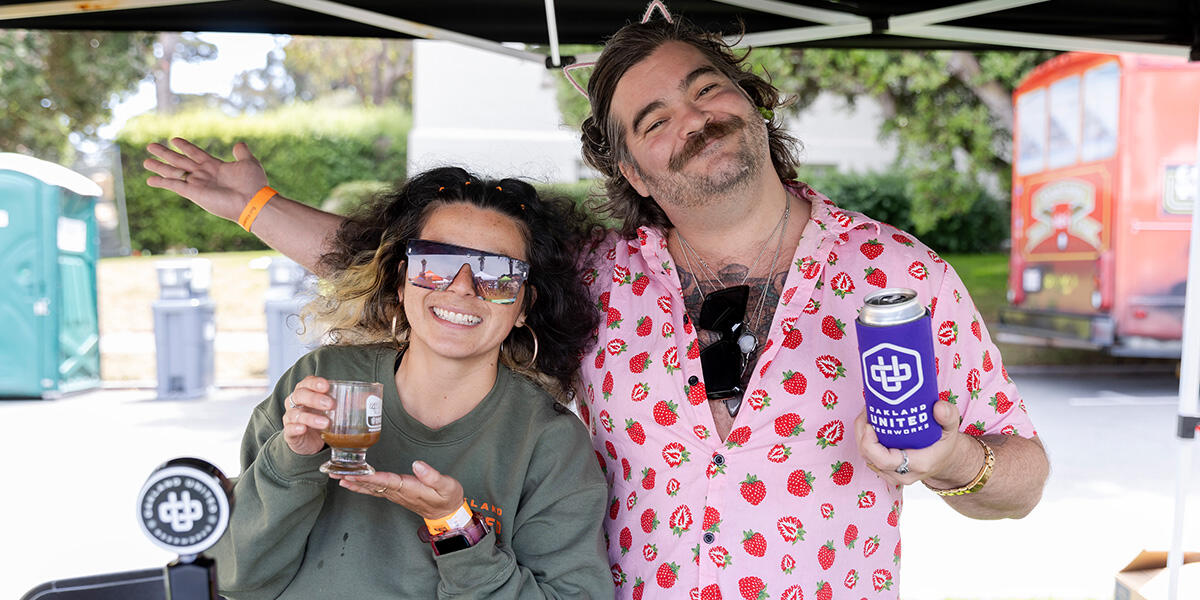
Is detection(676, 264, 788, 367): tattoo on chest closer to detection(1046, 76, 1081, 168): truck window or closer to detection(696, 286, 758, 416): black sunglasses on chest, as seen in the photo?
detection(696, 286, 758, 416): black sunglasses on chest

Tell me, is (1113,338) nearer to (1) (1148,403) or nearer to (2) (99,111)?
(1) (1148,403)

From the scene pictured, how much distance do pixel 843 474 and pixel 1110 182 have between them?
907 centimetres

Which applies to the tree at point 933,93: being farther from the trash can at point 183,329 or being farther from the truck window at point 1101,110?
the trash can at point 183,329

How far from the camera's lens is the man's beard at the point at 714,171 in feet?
7.72

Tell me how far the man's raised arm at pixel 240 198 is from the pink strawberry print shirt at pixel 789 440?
110cm

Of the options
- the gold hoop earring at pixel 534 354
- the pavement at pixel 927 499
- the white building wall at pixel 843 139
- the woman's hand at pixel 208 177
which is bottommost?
the pavement at pixel 927 499

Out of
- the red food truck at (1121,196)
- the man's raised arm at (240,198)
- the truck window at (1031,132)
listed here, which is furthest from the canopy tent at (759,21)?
the truck window at (1031,132)

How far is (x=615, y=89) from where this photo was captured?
8.80 ft

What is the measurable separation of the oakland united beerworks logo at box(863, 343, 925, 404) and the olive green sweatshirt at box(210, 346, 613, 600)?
790 millimetres

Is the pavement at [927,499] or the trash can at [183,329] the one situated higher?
the trash can at [183,329]

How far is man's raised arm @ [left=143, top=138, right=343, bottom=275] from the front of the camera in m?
2.92

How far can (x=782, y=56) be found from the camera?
508 inches

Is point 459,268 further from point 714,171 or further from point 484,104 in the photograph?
point 484,104

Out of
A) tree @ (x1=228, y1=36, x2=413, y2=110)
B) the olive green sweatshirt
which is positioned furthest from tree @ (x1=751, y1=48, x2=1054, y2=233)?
tree @ (x1=228, y1=36, x2=413, y2=110)
